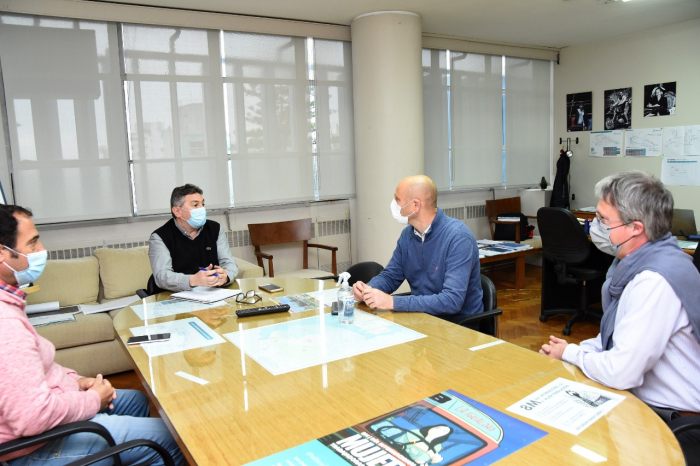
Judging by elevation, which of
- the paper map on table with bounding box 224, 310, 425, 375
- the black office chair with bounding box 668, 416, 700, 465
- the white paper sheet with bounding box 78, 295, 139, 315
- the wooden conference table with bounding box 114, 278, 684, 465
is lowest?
the white paper sheet with bounding box 78, 295, 139, 315

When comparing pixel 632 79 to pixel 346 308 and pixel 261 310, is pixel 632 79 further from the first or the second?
pixel 261 310

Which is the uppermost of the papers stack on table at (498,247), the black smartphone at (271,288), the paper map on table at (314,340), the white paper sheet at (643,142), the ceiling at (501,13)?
the ceiling at (501,13)

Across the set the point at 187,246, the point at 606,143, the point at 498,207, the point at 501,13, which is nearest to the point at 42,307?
the point at 187,246

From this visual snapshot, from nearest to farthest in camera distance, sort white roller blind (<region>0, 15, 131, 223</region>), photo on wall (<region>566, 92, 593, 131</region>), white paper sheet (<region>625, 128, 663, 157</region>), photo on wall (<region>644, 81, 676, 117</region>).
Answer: white roller blind (<region>0, 15, 131, 223</region>) → photo on wall (<region>644, 81, 676, 117</region>) → white paper sheet (<region>625, 128, 663, 157</region>) → photo on wall (<region>566, 92, 593, 131</region>)

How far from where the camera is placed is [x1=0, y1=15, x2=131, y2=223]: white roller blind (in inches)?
166

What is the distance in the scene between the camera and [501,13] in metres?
5.42

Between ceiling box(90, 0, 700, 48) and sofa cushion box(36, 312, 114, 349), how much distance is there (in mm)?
2711

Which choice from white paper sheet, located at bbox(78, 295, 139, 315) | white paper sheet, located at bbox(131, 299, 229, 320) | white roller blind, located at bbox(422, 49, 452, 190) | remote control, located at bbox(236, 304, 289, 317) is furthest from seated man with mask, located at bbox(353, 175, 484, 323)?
white roller blind, located at bbox(422, 49, 452, 190)

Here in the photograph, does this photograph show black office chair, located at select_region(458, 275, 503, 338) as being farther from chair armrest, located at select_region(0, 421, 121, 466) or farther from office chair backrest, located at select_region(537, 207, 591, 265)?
office chair backrest, located at select_region(537, 207, 591, 265)

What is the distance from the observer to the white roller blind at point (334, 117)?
18.6 ft

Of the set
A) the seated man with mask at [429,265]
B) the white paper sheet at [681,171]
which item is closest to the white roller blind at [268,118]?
the seated man with mask at [429,265]

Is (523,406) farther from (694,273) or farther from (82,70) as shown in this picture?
(82,70)

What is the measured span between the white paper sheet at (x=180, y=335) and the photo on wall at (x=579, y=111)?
6.33 meters

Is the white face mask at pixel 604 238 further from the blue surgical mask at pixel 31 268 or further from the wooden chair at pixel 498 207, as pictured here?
the wooden chair at pixel 498 207
